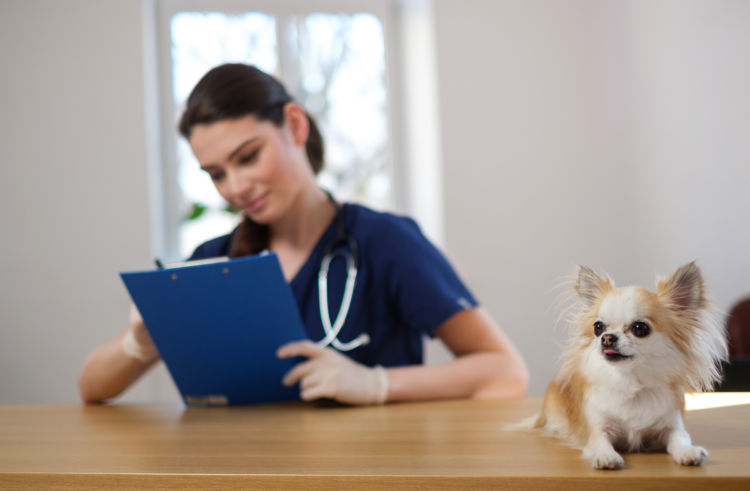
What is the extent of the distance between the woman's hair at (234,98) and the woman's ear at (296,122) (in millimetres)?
14

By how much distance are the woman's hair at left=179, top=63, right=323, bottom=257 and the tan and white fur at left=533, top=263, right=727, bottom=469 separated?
2.79ft

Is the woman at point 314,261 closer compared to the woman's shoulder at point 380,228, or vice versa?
the woman at point 314,261

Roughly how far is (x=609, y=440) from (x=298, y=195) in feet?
3.27

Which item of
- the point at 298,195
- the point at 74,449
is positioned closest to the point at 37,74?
the point at 298,195

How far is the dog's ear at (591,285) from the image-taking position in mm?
600

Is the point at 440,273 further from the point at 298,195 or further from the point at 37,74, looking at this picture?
the point at 37,74

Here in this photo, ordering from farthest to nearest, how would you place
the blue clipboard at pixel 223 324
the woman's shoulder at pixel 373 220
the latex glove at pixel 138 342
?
the woman's shoulder at pixel 373 220 < the latex glove at pixel 138 342 < the blue clipboard at pixel 223 324

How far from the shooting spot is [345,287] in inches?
55.3

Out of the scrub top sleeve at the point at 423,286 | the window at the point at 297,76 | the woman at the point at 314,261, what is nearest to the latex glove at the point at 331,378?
the woman at the point at 314,261

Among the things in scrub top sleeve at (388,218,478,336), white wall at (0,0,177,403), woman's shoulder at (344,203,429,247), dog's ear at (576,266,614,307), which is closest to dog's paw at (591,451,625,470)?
dog's ear at (576,266,614,307)

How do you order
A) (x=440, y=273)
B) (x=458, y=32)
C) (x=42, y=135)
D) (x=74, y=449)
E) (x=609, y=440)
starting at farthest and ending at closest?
(x=458, y=32) < (x=42, y=135) < (x=440, y=273) < (x=74, y=449) < (x=609, y=440)

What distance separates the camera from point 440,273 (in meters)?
1.37

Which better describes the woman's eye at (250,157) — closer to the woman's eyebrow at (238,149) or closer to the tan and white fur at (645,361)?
the woman's eyebrow at (238,149)

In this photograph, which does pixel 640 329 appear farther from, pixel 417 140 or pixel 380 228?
pixel 417 140
